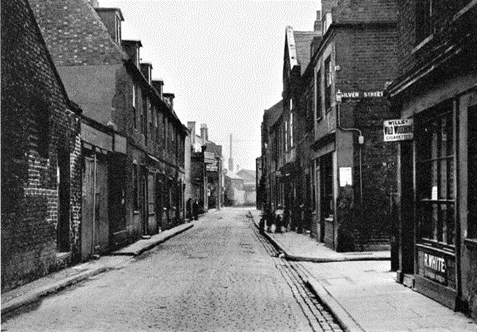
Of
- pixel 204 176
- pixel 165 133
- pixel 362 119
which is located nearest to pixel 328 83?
pixel 362 119

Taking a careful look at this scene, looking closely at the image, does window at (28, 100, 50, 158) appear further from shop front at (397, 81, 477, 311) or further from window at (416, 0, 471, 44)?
window at (416, 0, 471, 44)

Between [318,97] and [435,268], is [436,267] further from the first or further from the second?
[318,97]

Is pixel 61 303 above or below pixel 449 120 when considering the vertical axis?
below

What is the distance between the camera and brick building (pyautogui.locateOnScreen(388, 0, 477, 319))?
26.2 feet

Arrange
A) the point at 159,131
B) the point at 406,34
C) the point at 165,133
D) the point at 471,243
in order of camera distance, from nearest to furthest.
Answer: the point at 471,243
the point at 406,34
the point at 159,131
the point at 165,133

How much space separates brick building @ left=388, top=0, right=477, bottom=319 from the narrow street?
1.91 m

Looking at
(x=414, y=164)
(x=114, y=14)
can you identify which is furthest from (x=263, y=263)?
(x=114, y=14)

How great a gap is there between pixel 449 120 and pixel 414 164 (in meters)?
1.62

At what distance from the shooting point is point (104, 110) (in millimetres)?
19875

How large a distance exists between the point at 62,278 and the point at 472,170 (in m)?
8.07

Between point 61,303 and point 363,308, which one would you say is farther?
point 61,303

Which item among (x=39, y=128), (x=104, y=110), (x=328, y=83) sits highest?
(x=328, y=83)

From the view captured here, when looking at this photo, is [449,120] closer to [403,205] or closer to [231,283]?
[403,205]

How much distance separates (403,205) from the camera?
37.1 feet
